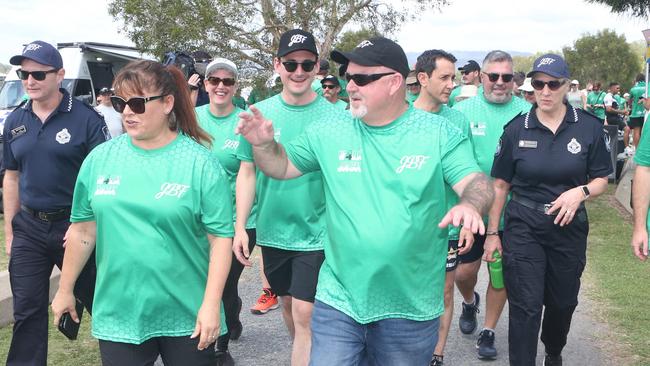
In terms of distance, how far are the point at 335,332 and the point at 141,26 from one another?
2400 cm

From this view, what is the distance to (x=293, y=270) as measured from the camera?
16.0 ft

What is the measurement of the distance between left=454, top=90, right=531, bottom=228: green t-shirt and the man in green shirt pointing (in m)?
2.79

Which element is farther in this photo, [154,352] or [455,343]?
[455,343]

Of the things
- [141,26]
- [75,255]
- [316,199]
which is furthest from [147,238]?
[141,26]

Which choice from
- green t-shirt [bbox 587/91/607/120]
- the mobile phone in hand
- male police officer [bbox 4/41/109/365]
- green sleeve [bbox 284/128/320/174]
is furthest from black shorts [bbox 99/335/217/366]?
green t-shirt [bbox 587/91/607/120]

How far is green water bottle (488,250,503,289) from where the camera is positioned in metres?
5.39

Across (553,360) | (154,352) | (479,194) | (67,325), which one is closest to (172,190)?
(154,352)

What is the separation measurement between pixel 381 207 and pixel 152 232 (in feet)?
3.29

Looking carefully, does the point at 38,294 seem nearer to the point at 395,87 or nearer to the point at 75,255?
the point at 75,255

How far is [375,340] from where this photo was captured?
11.5ft

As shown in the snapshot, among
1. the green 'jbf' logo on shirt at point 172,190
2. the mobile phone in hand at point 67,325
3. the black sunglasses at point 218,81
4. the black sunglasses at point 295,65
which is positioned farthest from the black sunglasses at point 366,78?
the black sunglasses at point 218,81

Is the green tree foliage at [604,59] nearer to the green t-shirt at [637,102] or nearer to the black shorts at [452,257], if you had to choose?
the green t-shirt at [637,102]

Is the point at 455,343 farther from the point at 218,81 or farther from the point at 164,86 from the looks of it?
the point at 164,86

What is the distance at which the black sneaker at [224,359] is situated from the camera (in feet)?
18.4
